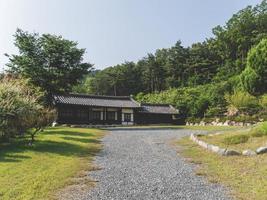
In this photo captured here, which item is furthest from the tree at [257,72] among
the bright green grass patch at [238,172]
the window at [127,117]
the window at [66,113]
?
the bright green grass patch at [238,172]

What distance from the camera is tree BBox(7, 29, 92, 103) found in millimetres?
31188

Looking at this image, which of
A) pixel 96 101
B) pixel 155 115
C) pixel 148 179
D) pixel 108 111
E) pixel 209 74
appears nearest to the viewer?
pixel 148 179

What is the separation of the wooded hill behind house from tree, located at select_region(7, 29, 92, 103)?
22.0 ft

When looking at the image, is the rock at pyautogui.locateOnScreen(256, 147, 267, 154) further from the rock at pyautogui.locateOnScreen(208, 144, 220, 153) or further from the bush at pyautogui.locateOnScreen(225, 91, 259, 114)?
the bush at pyautogui.locateOnScreen(225, 91, 259, 114)

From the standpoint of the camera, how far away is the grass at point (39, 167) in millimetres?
8377

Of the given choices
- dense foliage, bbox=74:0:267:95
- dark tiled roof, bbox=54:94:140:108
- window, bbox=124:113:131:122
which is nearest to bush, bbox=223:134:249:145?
dark tiled roof, bbox=54:94:140:108

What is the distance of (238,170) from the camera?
1063 cm

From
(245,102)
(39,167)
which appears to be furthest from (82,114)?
(39,167)

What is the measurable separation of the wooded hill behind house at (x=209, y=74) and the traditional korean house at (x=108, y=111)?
277 centimetres

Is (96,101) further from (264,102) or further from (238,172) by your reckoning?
(238,172)

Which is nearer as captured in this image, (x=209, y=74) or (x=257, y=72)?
(x=257, y=72)

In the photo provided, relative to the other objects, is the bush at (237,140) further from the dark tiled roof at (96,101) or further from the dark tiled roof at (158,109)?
the dark tiled roof at (158,109)

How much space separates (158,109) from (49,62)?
1798 centimetres

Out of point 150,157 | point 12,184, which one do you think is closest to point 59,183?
point 12,184
